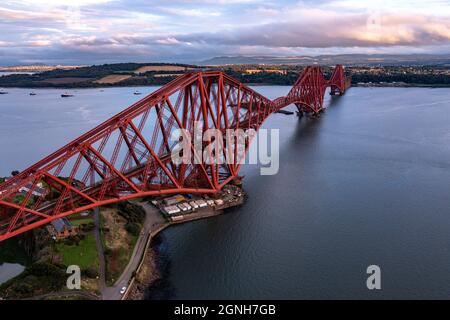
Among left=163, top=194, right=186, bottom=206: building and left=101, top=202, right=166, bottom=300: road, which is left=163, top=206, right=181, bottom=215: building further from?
left=163, top=194, right=186, bottom=206: building

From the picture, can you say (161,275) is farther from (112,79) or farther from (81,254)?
(112,79)

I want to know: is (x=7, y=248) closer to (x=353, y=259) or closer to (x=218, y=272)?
(x=218, y=272)

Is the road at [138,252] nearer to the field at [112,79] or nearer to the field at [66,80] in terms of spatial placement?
the field at [112,79]

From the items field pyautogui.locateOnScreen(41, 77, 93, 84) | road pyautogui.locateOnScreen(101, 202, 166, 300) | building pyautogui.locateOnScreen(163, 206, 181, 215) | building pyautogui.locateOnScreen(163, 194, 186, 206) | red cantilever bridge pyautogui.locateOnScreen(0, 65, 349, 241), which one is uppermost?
field pyautogui.locateOnScreen(41, 77, 93, 84)

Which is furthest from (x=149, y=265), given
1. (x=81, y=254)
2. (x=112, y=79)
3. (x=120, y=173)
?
(x=112, y=79)

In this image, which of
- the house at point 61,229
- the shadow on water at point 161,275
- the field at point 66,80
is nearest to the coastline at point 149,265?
the shadow on water at point 161,275

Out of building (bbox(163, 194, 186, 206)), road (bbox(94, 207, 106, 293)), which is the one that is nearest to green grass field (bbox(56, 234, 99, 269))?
road (bbox(94, 207, 106, 293))
